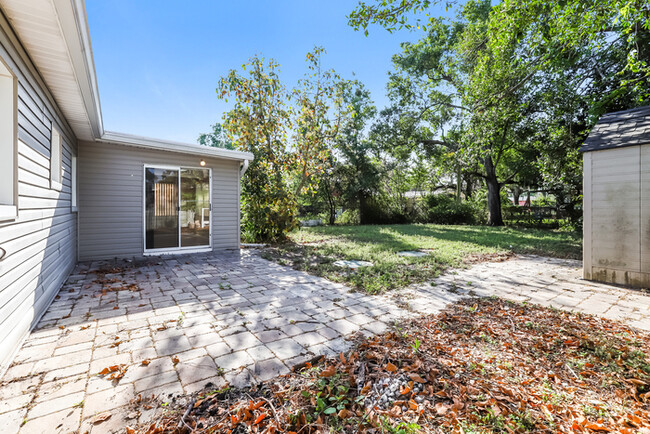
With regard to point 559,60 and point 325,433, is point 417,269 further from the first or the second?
point 559,60

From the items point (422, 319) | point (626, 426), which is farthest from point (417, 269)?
point (626, 426)

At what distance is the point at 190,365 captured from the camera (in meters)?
2.03

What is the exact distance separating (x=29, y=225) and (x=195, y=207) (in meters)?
4.27

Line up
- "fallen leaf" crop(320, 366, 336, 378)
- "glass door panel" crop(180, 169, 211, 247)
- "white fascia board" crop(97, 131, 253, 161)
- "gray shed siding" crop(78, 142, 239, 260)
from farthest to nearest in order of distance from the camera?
"glass door panel" crop(180, 169, 211, 247), "gray shed siding" crop(78, 142, 239, 260), "white fascia board" crop(97, 131, 253, 161), "fallen leaf" crop(320, 366, 336, 378)

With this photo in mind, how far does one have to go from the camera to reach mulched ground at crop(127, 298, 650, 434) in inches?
57.6

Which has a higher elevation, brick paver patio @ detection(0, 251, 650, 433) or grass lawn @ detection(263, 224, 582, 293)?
grass lawn @ detection(263, 224, 582, 293)

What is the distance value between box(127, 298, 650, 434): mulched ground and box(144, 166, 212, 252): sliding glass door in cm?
546

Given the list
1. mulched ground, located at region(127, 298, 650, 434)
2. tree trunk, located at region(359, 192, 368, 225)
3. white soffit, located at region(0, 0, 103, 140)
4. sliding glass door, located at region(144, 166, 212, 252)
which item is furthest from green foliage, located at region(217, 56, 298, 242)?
tree trunk, located at region(359, 192, 368, 225)

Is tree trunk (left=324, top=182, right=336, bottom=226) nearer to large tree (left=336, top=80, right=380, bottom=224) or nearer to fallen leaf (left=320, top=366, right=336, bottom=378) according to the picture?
large tree (left=336, top=80, right=380, bottom=224)

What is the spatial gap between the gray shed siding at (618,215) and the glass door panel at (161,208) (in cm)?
759

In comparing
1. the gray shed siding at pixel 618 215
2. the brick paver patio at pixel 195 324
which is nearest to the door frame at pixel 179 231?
the brick paver patio at pixel 195 324

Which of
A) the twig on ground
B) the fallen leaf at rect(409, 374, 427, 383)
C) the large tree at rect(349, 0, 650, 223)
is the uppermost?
the large tree at rect(349, 0, 650, 223)

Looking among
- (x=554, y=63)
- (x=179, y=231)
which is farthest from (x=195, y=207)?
(x=554, y=63)

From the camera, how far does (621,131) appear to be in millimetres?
4133
